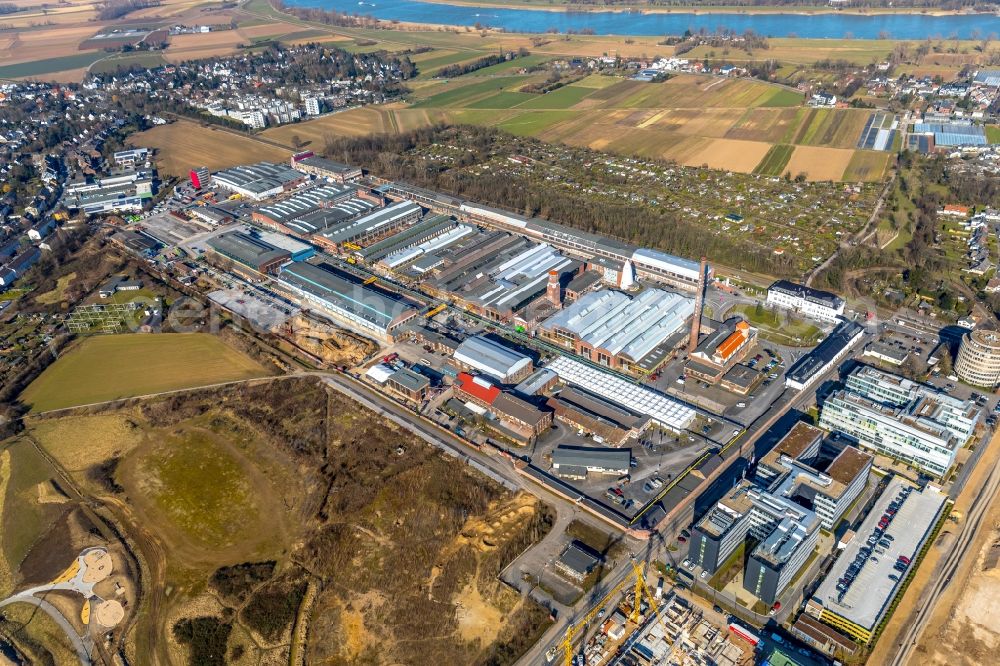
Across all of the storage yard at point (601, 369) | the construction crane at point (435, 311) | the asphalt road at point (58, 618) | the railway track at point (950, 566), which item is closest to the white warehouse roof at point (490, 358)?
the storage yard at point (601, 369)

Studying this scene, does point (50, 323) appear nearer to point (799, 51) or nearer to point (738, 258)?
point (738, 258)

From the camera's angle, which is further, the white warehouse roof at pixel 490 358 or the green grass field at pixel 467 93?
the green grass field at pixel 467 93

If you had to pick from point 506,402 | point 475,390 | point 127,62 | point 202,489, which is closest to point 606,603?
point 506,402

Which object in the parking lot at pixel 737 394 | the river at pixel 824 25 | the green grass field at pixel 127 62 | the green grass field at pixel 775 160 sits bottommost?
the parking lot at pixel 737 394

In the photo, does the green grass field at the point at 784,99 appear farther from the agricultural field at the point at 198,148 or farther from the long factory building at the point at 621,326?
the agricultural field at the point at 198,148

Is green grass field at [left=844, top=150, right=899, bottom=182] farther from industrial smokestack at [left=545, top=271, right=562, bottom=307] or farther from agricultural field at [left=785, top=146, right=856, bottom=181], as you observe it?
industrial smokestack at [left=545, top=271, right=562, bottom=307]

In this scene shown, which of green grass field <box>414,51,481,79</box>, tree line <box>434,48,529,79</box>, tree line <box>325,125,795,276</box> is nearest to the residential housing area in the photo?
tree line <box>325,125,795,276</box>

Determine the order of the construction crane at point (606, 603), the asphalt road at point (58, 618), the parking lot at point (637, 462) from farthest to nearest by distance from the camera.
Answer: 1. the parking lot at point (637, 462)
2. the asphalt road at point (58, 618)
3. the construction crane at point (606, 603)

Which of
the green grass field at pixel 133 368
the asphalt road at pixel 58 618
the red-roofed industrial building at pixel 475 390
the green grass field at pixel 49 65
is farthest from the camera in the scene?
the green grass field at pixel 49 65
